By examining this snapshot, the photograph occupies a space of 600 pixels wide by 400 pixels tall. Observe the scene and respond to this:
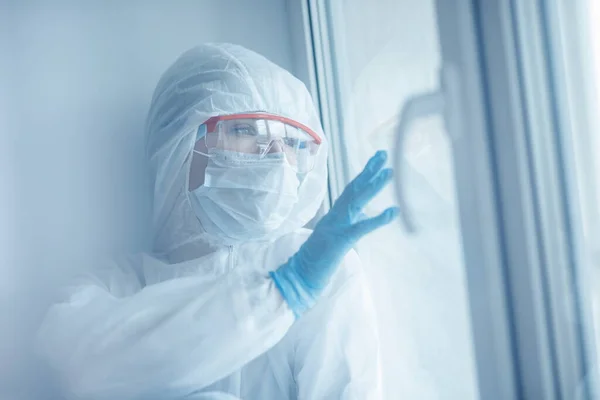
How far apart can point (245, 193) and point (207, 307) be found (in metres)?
0.24

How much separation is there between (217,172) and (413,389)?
0.58 meters

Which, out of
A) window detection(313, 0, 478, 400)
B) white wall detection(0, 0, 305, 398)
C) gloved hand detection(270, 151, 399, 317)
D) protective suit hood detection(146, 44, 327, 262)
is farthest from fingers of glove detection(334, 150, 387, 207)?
white wall detection(0, 0, 305, 398)

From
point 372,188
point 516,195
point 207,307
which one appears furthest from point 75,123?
point 516,195

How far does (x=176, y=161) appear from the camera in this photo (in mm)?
910

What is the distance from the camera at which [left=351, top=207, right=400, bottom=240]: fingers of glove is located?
2.21 ft

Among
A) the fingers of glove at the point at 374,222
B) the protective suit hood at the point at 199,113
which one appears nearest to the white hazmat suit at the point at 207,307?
the protective suit hood at the point at 199,113

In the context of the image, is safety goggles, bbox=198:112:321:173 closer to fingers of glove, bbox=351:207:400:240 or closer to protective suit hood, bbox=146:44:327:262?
protective suit hood, bbox=146:44:327:262

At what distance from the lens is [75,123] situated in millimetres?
1103

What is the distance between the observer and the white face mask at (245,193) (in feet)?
2.78

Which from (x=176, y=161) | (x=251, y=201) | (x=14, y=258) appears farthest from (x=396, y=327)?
(x=14, y=258)

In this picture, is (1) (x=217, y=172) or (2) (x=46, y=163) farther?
(2) (x=46, y=163)

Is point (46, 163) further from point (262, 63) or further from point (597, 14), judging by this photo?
point (597, 14)

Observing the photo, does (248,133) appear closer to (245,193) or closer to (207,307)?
(245,193)

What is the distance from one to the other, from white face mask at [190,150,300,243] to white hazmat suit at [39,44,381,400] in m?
0.05
